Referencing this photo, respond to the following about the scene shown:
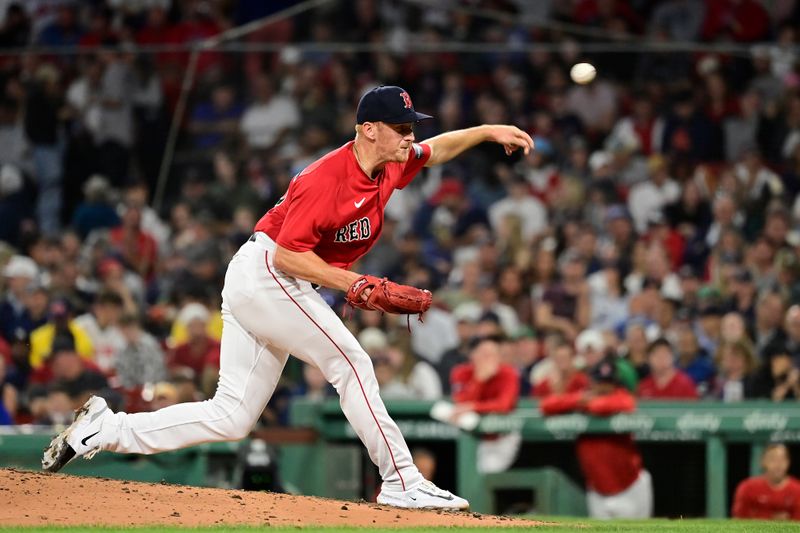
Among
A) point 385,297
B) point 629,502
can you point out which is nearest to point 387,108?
point 385,297

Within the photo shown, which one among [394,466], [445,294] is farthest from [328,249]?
[445,294]

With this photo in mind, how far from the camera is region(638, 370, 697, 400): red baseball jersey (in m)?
9.54

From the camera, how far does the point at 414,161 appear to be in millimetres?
6078

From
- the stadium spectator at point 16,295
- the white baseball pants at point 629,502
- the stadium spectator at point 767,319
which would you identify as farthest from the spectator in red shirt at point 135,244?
the stadium spectator at point 767,319

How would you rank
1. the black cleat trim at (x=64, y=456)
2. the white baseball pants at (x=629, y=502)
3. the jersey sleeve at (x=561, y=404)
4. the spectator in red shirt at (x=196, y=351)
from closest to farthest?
1. the black cleat trim at (x=64, y=456)
2. the white baseball pants at (x=629, y=502)
3. the jersey sleeve at (x=561, y=404)
4. the spectator in red shirt at (x=196, y=351)

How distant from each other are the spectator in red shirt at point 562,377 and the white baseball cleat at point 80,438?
4113mm

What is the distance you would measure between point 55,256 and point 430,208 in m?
3.23

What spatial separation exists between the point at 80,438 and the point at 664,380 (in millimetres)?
4862

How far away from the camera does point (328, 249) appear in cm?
577

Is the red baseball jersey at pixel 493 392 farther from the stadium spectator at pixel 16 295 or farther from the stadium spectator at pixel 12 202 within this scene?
the stadium spectator at pixel 12 202

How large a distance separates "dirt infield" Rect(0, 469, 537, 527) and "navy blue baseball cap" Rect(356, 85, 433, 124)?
156 cm

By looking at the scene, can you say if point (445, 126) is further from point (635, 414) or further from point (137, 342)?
point (635, 414)

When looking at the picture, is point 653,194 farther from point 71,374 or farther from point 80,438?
point 80,438

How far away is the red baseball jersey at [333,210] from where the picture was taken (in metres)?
5.51
